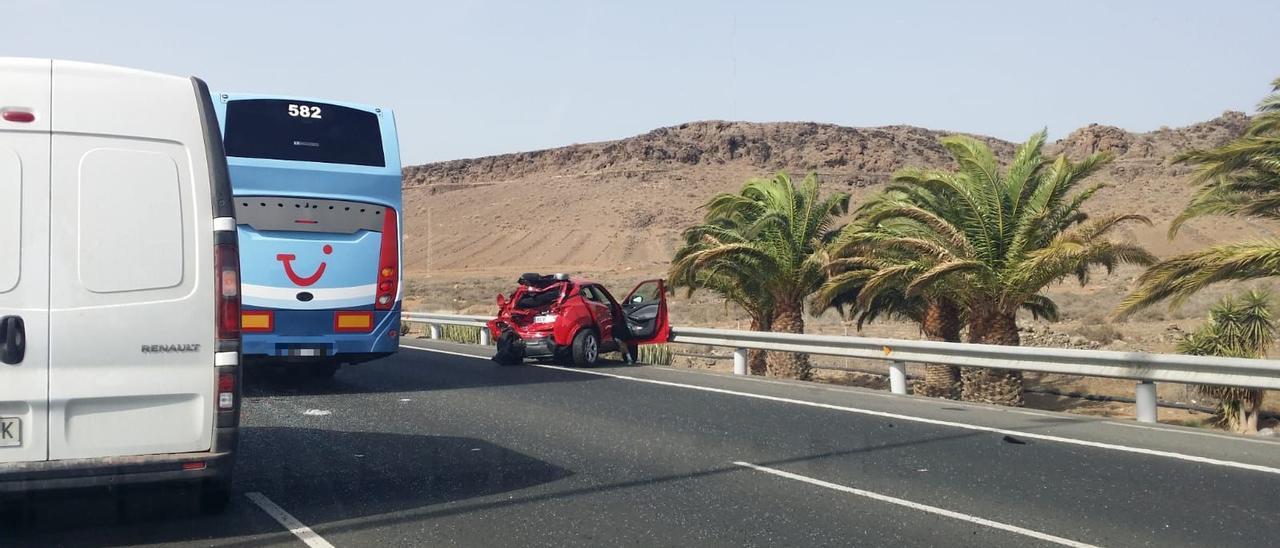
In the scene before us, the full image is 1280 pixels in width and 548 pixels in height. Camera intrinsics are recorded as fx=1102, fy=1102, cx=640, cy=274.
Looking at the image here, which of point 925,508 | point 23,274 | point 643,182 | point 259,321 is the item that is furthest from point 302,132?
point 643,182

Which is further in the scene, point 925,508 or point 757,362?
point 757,362

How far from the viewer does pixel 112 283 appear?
5.81 meters

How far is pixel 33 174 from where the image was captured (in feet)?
18.7

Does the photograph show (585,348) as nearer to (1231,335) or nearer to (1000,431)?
(1000,431)

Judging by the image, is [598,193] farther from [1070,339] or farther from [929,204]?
[929,204]

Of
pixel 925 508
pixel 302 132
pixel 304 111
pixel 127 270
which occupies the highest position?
pixel 304 111

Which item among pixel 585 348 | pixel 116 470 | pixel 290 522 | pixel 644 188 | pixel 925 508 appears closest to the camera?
pixel 116 470

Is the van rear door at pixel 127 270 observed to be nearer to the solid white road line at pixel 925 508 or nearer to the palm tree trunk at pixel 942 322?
the solid white road line at pixel 925 508

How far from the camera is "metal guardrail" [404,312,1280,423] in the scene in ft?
35.7

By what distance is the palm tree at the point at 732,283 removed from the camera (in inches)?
878

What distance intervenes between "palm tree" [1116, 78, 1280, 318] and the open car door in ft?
25.6

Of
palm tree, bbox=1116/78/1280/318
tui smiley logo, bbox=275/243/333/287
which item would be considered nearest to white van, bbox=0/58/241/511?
tui smiley logo, bbox=275/243/333/287

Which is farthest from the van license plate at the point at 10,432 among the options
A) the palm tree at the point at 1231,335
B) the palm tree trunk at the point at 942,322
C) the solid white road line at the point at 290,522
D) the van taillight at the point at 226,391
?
the palm tree trunk at the point at 942,322

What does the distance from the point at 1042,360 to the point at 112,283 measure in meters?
10.6
